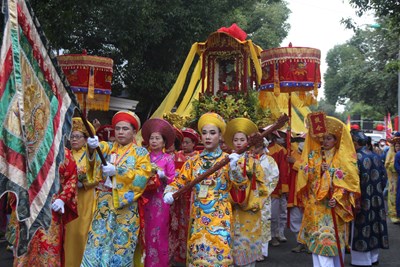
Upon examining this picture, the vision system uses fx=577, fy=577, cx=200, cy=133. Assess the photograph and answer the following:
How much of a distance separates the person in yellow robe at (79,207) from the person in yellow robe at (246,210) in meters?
1.67

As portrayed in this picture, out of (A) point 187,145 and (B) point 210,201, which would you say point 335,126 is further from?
(A) point 187,145

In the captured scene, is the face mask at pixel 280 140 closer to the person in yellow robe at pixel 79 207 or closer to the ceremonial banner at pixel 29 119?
the person in yellow robe at pixel 79 207

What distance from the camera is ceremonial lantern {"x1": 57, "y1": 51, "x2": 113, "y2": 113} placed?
32.4ft

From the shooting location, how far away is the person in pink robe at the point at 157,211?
6441 millimetres

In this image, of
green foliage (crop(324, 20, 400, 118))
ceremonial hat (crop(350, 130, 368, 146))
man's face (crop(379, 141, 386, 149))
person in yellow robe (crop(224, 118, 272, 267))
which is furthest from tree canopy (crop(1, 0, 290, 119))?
green foliage (crop(324, 20, 400, 118))

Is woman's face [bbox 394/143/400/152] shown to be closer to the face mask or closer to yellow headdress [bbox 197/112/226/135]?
the face mask

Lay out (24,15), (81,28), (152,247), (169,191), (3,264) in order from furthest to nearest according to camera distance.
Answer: (81,28) → (3,264) → (152,247) → (169,191) → (24,15)

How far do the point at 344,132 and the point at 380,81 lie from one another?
25.6 m

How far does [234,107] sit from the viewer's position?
12352 mm

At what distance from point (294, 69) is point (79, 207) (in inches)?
197

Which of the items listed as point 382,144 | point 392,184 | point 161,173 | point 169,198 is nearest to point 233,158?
point 169,198

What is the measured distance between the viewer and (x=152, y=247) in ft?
21.1

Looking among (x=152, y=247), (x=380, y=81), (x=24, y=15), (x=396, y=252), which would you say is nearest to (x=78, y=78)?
(x=152, y=247)

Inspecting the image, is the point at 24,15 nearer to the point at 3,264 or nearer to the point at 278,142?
the point at 3,264
